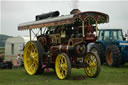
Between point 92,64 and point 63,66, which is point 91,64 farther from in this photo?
point 63,66

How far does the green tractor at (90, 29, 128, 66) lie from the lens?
1305 centimetres

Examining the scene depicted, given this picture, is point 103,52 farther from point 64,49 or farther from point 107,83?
point 107,83

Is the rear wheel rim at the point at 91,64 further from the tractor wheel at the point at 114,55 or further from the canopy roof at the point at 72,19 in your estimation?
the tractor wheel at the point at 114,55

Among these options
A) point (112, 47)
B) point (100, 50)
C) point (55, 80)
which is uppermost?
point (112, 47)

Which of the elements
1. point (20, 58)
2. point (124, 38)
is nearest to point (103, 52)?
point (124, 38)

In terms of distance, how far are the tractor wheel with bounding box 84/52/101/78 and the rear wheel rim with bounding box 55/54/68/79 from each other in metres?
1.11

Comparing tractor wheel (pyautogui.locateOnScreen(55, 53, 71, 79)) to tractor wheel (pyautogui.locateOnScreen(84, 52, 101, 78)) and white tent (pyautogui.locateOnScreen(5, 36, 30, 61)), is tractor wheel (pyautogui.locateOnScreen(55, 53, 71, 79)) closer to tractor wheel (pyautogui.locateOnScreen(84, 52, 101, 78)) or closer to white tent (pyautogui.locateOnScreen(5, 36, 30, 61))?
tractor wheel (pyautogui.locateOnScreen(84, 52, 101, 78))

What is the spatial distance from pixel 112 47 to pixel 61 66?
570cm

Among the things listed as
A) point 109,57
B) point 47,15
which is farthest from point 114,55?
point 47,15

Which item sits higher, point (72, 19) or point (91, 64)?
point (72, 19)

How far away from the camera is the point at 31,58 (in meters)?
10.1

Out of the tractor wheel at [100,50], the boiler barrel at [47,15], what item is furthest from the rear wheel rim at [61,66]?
the tractor wheel at [100,50]

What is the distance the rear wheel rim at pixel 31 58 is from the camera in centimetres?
990

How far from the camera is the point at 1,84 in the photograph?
752 cm
